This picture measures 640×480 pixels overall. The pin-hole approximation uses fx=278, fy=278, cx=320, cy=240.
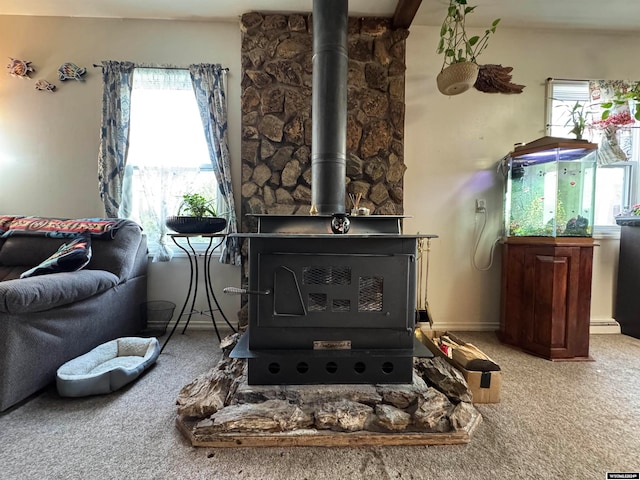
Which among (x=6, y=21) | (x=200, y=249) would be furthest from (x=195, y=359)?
(x=6, y=21)

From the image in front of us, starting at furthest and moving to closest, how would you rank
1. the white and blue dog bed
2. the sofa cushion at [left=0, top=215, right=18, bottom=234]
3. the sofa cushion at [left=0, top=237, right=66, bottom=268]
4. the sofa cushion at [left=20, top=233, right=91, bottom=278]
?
the sofa cushion at [left=0, top=215, right=18, bottom=234]
the sofa cushion at [left=0, top=237, right=66, bottom=268]
the sofa cushion at [left=20, top=233, right=91, bottom=278]
the white and blue dog bed

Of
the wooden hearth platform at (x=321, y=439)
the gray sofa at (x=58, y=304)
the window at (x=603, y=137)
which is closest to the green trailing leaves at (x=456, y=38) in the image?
the window at (x=603, y=137)

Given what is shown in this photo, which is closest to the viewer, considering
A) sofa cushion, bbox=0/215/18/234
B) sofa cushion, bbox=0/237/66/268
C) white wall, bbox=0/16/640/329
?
sofa cushion, bbox=0/237/66/268

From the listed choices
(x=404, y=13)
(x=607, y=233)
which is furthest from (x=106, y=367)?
(x=607, y=233)

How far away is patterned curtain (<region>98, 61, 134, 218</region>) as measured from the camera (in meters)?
2.23

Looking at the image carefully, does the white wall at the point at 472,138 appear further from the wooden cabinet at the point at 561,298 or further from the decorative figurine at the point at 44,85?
the decorative figurine at the point at 44,85

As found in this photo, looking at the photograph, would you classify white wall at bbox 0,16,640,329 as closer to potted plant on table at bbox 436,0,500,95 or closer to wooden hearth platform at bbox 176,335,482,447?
potted plant on table at bbox 436,0,500,95

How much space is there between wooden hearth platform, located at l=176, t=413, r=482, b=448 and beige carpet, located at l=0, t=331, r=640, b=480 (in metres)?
0.02

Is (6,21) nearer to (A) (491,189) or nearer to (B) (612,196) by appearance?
(A) (491,189)

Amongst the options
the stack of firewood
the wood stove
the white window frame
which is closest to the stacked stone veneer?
the white window frame

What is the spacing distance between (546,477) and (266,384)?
111 centimetres

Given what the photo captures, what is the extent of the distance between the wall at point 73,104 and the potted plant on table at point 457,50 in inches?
64.2

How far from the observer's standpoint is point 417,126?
238 cm

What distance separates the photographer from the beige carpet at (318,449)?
0.98 meters
